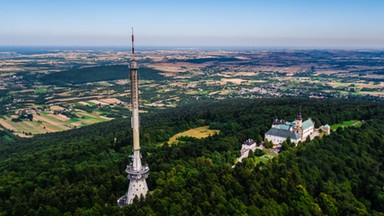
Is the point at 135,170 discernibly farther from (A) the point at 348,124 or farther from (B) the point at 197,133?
(A) the point at 348,124

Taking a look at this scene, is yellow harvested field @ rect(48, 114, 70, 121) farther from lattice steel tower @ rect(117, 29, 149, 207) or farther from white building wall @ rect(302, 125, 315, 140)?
lattice steel tower @ rect(117, 29, 149, 207)

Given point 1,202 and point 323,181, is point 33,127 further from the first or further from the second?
point 323,181

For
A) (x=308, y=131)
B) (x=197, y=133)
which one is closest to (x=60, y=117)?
(x=197, y=133)

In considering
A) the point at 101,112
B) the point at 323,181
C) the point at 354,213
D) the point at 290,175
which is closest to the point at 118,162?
the point at 290,175

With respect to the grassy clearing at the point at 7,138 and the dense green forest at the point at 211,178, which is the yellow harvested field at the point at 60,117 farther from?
the dense green forest at the point at 211,178

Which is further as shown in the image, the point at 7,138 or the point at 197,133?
the point at 7,138

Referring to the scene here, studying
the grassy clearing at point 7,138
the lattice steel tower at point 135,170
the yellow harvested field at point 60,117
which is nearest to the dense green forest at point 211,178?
the lattice steel tower at point 135,170
